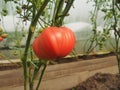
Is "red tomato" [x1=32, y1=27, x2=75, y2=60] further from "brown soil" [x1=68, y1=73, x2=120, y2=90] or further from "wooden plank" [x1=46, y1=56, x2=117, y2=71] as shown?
"wooden plank" [x1=46, y1=56, x2=117, y2=71]

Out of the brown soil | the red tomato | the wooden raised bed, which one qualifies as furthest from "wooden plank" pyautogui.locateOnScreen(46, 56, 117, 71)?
the red tomato

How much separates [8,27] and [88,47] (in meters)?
1.37

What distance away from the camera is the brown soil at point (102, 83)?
273 centimetres

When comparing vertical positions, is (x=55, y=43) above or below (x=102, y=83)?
above

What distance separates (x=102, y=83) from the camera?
2822 mm

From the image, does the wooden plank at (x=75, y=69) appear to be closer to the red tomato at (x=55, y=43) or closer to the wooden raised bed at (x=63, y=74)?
the wooden raised bed at (x=63, y=74)

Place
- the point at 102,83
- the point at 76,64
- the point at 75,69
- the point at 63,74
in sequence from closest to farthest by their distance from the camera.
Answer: the point at 102,83, the point at 63,74, the point at 75,69, the point at 76,64

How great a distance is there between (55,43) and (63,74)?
7.35 feet

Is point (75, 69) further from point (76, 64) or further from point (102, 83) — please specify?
point (102, 83)

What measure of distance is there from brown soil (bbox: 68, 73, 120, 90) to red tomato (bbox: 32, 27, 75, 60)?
184 cm

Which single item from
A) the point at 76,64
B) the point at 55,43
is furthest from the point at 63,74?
the point at 55,43

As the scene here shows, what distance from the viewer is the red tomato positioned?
2.97ft

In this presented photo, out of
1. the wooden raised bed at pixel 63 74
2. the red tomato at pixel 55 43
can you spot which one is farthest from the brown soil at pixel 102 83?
the red tomato at pixel 55 43

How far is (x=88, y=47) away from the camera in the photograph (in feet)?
14.1
